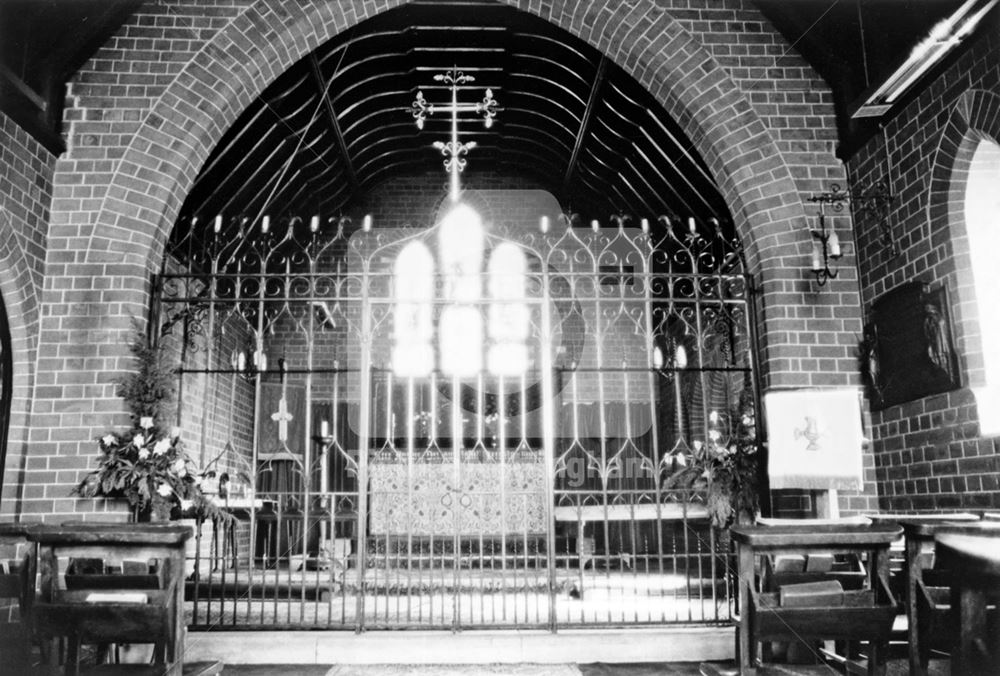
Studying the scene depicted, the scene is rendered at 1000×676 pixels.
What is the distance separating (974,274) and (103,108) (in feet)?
20.6

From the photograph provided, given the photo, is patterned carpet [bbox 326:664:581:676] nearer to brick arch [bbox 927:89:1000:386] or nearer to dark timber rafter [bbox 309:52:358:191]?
brick arch [bbox 927:89:1000:386]

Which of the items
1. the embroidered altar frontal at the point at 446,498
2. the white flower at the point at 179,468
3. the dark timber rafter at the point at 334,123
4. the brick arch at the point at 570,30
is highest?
the dark timber rafter at the point at 334,123

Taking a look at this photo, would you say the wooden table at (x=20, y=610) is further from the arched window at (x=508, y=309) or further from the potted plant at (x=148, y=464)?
the arched window at (x=508, y=309)

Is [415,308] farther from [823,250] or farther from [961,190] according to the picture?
[961,190]

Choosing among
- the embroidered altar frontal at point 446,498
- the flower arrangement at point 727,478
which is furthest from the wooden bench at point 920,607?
the embroidered altar frontal at point 446,498

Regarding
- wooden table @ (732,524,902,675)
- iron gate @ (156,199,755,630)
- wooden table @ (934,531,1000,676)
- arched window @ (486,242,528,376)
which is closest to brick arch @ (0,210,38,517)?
iron gate @ (156,199,755,630)

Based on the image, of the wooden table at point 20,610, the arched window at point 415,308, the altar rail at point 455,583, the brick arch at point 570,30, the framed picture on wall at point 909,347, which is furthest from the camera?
the arched window at point 415,308

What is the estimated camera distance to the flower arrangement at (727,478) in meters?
5.66

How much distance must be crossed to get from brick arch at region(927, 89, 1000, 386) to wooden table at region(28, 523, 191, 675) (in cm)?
452

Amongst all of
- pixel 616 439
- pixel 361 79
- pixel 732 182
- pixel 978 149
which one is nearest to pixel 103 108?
pixel 361 79

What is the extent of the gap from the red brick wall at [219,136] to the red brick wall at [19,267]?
0.32 feet

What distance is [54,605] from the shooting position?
374cm

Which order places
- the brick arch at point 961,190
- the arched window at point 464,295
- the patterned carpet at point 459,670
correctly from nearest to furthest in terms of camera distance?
the brick arch at point 961,190 < the patterned carpet at point 459,670 < the arched window at point 464,295

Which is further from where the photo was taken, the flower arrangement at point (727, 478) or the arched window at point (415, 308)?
the arched window at point (415, 308)
